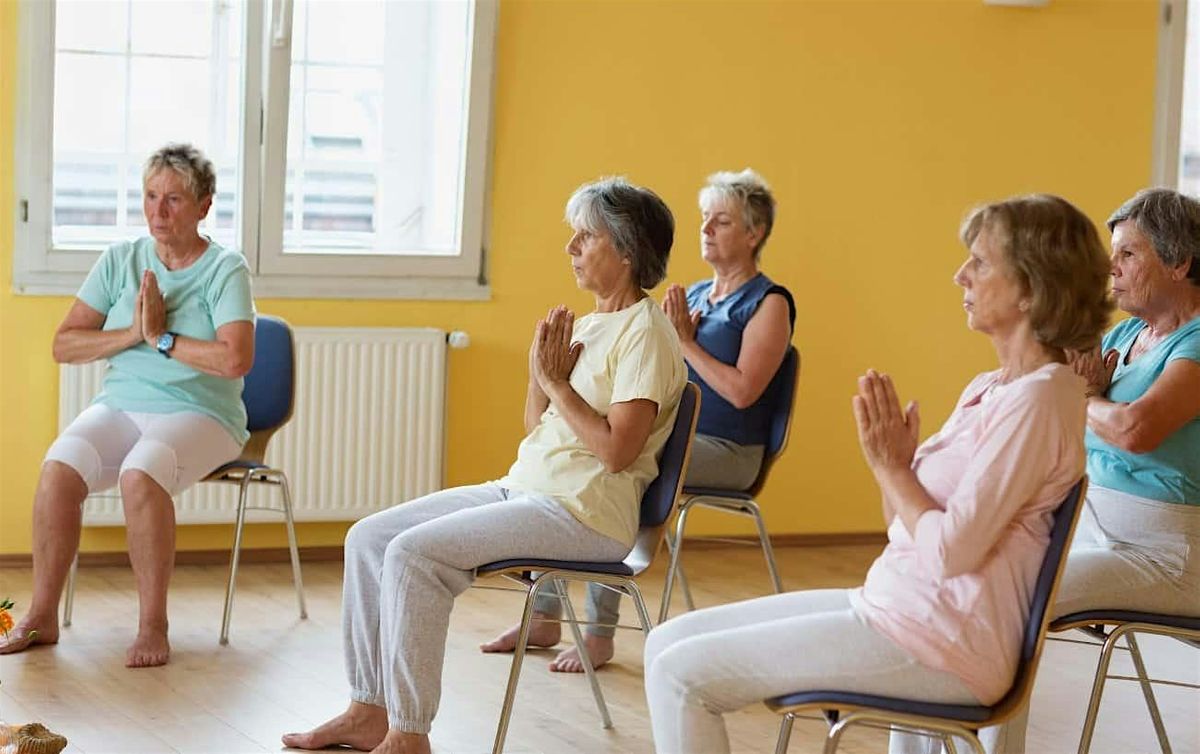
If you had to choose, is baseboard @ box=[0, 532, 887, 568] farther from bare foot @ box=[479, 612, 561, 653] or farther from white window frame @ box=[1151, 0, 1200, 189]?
white window frame @ box=[1151, 0, 1200, 189]

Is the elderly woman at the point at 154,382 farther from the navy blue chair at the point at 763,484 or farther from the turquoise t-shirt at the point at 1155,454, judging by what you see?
the turquoise t-shirt at the point at 1155,454

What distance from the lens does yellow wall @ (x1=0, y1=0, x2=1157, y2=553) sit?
5008 millimetres

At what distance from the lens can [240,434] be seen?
3.92 metres

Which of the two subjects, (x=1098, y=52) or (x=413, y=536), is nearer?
(x=413, y=536)

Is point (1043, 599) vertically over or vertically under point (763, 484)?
over

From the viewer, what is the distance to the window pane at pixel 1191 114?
19.0 ft

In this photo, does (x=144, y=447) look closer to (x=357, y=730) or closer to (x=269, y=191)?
(x=357, y=730)

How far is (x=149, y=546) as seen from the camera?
12.1ft

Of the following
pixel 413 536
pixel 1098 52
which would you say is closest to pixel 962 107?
pixel 1098 52

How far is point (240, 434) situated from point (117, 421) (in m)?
0.30

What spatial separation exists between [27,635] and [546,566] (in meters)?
1.52

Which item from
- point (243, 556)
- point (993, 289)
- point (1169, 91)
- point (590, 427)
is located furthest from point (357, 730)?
point (1169, 91)

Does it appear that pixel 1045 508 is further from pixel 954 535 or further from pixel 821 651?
pixel 821 651

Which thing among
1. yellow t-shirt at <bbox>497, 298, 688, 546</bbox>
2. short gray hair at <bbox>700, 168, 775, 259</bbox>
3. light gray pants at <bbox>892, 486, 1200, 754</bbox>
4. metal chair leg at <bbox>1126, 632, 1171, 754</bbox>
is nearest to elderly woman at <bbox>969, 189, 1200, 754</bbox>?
light gray pants at <bbox>892, 486, 1200, 754</bbox>
